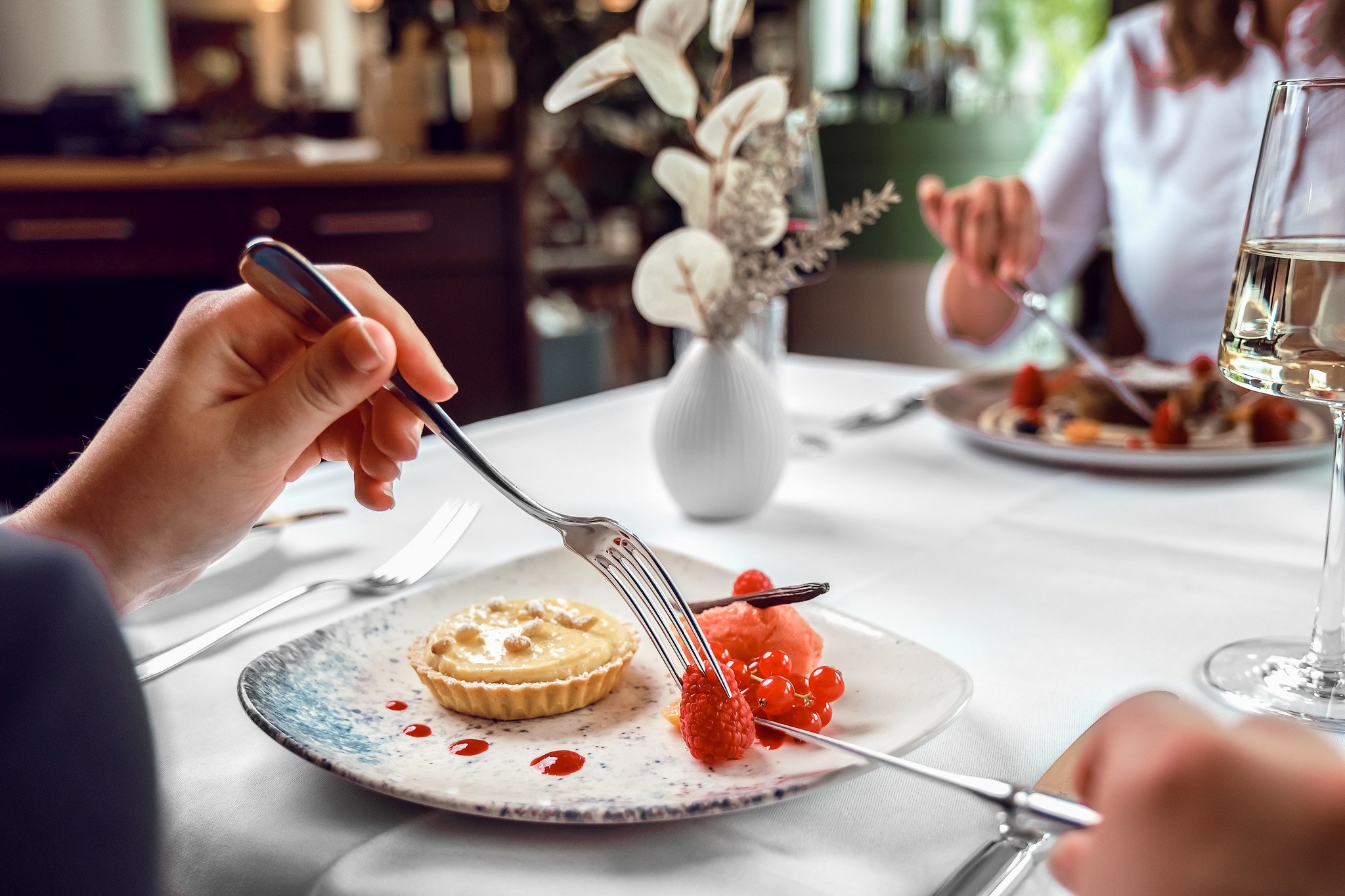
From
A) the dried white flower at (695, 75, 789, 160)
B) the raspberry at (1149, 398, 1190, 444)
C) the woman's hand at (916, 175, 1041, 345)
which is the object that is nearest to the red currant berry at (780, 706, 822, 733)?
the dried white flower at (695, 75, 789, 160)

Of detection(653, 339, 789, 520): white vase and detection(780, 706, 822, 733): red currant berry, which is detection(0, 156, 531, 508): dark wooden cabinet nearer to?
detection(653, 339, 789, 520): white vase

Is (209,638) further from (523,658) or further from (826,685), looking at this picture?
(826,685)

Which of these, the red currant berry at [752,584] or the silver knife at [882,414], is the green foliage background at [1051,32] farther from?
the red currant berry at [752,584]

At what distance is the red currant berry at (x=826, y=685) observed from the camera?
592 millimetres

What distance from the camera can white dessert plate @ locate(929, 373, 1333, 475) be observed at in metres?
1.08

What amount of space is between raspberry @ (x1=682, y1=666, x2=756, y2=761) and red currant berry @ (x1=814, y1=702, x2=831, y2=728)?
0.05 metres

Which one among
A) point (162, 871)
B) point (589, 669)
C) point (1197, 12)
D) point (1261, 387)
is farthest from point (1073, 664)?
point (1197, 12)

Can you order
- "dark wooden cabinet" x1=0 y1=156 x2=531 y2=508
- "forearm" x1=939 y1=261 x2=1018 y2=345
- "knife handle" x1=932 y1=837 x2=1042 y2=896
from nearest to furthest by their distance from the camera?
"knife handle" x1=932 y1=837 x2=1042 y2=896, "forearm" x1=939 y1=261 x2=1018 y2=345, "dark wooden cabinet" x1=0 y1=156 x2=531 y2=508

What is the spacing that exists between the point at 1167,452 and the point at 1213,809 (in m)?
0.85

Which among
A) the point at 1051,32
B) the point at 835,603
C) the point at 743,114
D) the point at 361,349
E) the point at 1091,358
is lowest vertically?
the point at 835,603

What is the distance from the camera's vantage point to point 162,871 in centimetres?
33

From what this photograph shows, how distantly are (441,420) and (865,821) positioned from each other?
335mm

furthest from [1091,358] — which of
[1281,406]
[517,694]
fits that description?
[517,694]

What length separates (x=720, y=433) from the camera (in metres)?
0.99
